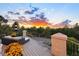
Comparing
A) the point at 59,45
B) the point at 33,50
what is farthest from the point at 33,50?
the point at 59,45

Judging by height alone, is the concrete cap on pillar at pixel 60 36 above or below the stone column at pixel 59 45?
above

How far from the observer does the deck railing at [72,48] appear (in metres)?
1.37

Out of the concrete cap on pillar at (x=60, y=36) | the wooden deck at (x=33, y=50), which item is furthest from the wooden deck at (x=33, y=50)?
the concrete cap on pillar at (x=60, y=36)

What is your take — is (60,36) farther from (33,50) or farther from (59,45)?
(33,50)

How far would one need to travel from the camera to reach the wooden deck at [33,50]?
4.56 ft

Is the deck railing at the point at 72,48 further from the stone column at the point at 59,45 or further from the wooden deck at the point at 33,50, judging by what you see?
the wooden deck at the point at 33,50

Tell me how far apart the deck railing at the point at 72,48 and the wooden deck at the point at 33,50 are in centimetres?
18

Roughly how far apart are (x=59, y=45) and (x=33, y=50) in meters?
0.24

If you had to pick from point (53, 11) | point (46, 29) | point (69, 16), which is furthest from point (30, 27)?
point (69, 16)

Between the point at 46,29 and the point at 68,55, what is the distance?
12.1 inches

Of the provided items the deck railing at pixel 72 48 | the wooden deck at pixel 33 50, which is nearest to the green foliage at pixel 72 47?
the deck railing at pixel 72 48

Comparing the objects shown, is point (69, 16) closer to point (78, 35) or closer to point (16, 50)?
point (78, 35)

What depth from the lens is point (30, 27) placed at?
1.39 metres

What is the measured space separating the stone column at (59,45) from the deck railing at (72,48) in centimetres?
4
